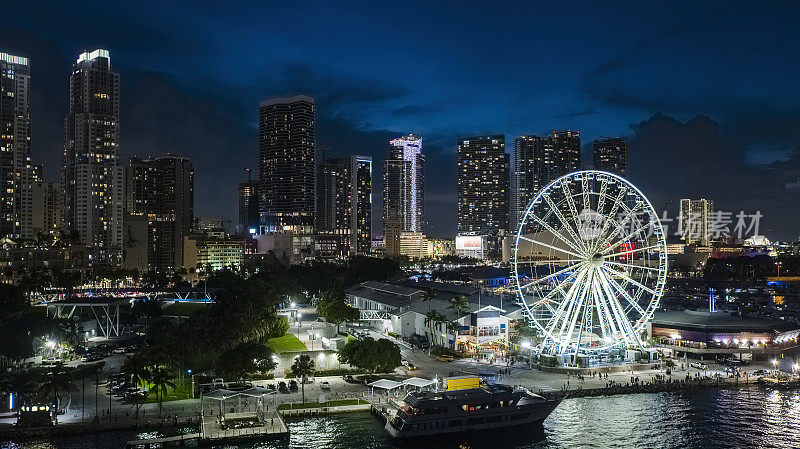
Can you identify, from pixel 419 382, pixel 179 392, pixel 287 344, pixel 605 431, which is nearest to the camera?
pixel 605 431

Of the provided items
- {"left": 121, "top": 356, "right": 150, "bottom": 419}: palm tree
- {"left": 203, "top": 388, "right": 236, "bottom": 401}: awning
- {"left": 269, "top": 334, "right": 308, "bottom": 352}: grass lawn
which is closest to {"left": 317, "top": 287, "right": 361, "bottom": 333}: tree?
{"left": 269, "top": 334, "right": 308, "bottom": 352}: grass lawn

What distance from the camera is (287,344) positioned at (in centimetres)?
8938

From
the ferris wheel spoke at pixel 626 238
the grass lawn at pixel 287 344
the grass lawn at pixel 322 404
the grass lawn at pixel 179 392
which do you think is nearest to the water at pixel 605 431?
the grass lawn at pixel 322 404

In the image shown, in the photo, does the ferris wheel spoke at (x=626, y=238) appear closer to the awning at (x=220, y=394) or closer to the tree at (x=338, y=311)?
the tree at (x=338, y=311)

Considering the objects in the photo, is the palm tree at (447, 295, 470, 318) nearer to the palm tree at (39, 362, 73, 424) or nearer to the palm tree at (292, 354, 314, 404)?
the palm tree at (292, 354, 314, 404)

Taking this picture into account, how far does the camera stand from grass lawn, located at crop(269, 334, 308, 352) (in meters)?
84.6

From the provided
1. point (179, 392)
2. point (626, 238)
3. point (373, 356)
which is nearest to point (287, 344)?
point (373, 356)

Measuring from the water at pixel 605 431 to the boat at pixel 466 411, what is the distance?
90 cm

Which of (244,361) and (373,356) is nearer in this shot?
(244,361)

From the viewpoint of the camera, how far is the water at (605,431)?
55156mm

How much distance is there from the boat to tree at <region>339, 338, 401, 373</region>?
39.4ft

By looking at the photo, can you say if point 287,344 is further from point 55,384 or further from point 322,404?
point 55,384

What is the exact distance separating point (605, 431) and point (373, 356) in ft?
84.3

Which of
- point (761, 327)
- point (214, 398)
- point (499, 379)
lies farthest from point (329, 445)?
point (761, 327)
